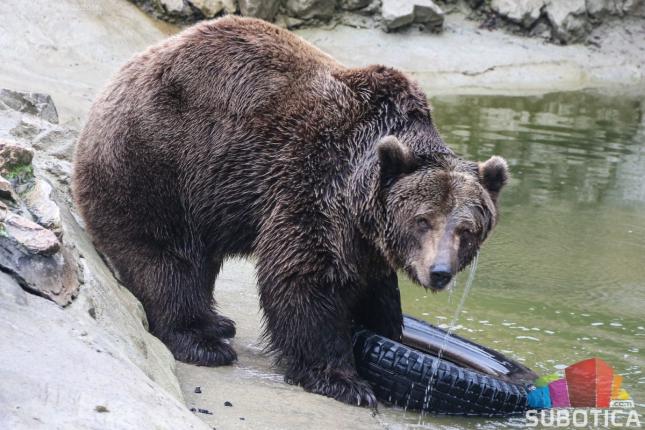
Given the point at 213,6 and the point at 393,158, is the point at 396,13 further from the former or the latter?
the point at 393,158

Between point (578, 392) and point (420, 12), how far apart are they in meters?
13.4

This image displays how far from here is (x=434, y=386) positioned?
6121 mm

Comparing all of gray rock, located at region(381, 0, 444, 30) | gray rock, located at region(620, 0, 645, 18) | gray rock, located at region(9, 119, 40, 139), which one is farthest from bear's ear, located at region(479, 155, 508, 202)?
gray rock, located at region(620, 0, 645, 18)

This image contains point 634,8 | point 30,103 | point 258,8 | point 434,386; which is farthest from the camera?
point 634,8

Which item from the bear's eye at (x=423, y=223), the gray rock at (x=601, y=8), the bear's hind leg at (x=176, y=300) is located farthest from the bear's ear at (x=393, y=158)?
the gray rock at (x=601, y=8)

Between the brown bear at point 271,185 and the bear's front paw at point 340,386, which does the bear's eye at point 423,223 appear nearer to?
the brown bear at point 271,185

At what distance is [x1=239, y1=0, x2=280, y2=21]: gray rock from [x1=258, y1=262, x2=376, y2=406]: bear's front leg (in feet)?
36.9

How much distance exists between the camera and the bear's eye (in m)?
5.73

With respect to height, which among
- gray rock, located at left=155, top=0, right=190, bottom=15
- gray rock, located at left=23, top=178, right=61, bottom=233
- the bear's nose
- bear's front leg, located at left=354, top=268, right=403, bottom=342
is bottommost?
gray rock, located at left=155, top=0, right=190, bottom=15

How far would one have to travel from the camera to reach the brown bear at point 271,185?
602 cm

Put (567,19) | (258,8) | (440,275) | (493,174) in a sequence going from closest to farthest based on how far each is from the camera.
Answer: (440,275) → (493,174) → (258,8) → (567,19)

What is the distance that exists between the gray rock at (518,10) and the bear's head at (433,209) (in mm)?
14998

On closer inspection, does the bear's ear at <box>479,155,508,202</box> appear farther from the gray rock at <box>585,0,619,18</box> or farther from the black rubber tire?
the gray rock at <box>585,0,619,18</box>

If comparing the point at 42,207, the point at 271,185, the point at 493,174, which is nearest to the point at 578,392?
the point at 493,174
